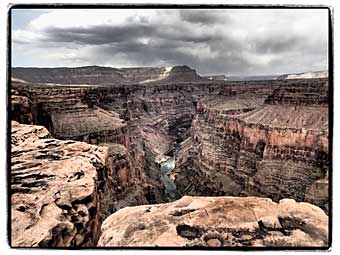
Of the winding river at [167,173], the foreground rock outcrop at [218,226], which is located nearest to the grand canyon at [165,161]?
the foreground rock outcrop at [218,226]

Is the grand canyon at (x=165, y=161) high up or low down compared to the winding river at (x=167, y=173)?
up

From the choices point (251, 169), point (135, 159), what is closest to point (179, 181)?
point (135, 159)

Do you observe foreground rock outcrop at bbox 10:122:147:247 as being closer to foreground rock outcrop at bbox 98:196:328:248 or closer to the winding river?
foreground rock outcrop at bbox 98:196:328:248

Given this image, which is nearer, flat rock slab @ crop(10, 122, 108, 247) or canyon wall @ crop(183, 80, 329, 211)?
flat rock slab @ crop(10, 122, 108, 247)

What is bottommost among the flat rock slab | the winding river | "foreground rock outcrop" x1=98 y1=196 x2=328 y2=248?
the winding river

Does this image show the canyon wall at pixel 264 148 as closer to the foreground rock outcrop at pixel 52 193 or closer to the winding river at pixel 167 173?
the winding river at pixel 167 173

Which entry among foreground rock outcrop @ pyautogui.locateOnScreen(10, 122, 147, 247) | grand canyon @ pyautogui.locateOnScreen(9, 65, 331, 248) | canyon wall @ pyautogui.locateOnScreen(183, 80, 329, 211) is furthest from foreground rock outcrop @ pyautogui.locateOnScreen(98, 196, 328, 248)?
canyon wall @ pyautogui.locateOnScreen(183, 80, 329, 211)

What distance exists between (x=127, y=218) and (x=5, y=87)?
1.82 m

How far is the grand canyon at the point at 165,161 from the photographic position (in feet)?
11.5

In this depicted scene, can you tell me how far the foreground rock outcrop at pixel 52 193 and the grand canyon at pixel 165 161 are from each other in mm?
12

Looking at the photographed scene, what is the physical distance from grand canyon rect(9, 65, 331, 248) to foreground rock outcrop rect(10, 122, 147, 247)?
0.01m

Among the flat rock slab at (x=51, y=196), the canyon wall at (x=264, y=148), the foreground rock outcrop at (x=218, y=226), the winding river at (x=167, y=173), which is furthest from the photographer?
the winding river at (x=167, y=173)

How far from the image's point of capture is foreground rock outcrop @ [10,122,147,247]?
10.3ft

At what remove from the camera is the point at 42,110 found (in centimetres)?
1283
